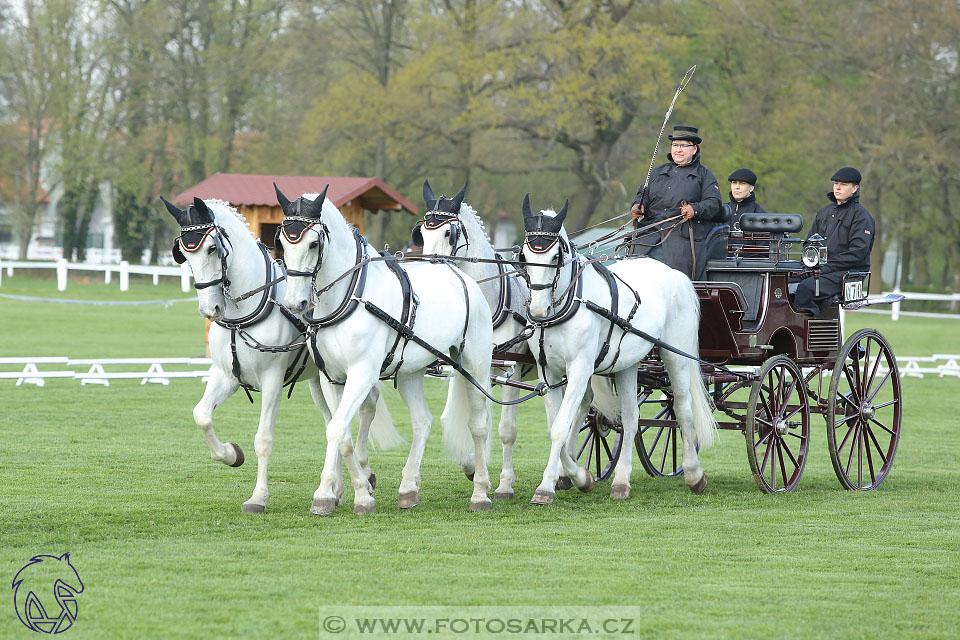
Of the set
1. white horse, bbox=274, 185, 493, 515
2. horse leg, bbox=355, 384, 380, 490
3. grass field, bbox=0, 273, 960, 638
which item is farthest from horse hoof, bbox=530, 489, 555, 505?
horse leg, bbox=355, 384, 380, 490

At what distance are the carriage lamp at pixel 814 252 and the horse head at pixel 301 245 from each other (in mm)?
3977

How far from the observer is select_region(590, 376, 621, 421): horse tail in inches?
367

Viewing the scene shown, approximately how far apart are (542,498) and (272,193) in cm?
987

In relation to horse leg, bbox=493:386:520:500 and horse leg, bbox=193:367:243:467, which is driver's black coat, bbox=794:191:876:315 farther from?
horse leg, bbox=193:367:243:467

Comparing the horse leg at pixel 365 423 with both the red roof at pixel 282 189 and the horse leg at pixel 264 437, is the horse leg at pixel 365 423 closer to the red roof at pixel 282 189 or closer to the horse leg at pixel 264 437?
the horse leg at pixel 264 437

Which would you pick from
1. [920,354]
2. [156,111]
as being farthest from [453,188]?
[920,354]

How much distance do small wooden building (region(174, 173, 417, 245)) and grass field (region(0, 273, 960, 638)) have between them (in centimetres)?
527

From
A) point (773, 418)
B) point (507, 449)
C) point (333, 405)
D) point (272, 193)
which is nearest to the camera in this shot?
point (333, 405)

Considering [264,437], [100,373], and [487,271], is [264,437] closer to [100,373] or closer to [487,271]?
[487,271]

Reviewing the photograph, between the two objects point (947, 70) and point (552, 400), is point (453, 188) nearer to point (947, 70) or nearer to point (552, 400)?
point (947, 70)

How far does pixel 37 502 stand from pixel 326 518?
6.37 feet

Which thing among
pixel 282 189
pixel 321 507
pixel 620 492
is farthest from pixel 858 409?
pixel 282 189

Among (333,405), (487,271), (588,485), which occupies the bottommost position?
(588,485)

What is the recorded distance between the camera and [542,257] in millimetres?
7832
